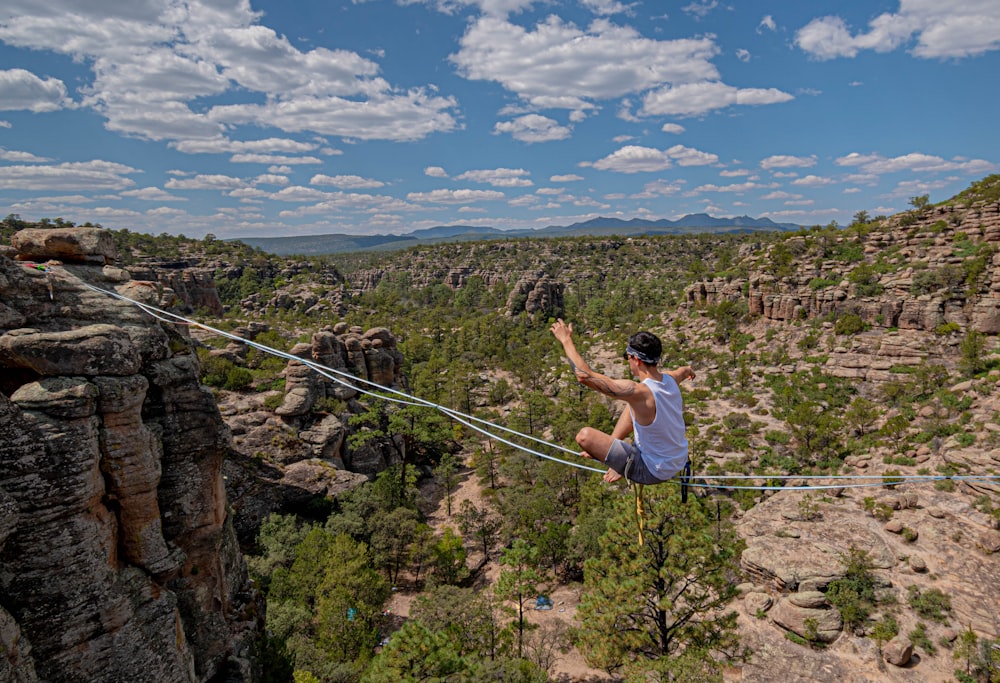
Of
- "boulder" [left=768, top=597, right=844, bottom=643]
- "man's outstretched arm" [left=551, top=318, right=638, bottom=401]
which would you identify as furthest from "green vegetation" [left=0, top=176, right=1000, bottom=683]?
"man's outstretched arm" [left=551, top=318, right=638, bottom=401]

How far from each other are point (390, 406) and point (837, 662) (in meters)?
28.1

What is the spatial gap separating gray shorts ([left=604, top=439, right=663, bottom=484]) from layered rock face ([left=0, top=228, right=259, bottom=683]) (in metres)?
8.47

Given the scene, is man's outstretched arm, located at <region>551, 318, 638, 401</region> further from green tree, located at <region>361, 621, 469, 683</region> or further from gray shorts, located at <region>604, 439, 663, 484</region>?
green tree, located at <region>361, 621, 469, 683</region>

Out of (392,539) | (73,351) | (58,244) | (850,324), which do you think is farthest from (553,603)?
(850,324)

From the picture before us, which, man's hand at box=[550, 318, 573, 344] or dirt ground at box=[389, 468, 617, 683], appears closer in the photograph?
man's hand at box=[550, 318, 573, 344]

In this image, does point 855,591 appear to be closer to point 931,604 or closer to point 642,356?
point 931,604

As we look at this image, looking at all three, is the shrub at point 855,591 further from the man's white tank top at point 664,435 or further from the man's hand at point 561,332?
the man's hand at point 561,332

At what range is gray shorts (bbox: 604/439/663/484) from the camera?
5684mm

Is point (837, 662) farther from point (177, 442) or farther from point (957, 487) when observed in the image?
point (177, 442)

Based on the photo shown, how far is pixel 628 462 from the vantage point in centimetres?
570

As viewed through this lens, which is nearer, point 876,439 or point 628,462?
point 628,462

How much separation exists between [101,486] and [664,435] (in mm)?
9317

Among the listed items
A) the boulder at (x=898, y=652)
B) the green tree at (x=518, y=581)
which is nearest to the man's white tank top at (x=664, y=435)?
the green tree at (x=518, y=581)

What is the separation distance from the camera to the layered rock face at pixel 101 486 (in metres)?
7.10
